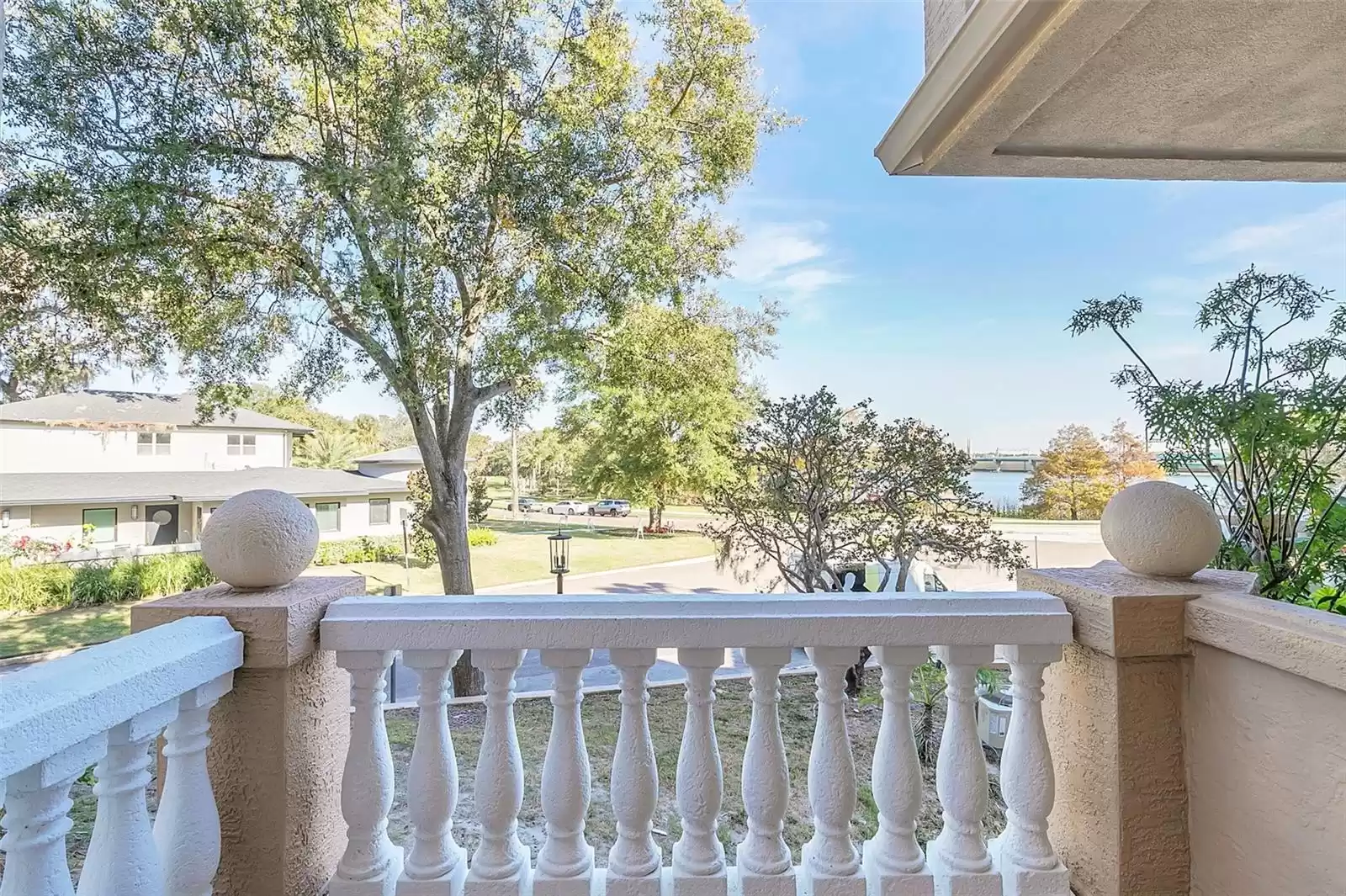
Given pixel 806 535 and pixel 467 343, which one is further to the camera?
pixel 467 343

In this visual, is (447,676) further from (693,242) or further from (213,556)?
(693,242)

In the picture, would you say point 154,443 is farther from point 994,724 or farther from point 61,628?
point 994,724

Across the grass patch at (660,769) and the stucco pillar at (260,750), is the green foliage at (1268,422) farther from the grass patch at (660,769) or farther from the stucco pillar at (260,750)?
the stucco pillar at (260,750)

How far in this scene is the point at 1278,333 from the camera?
7.82 ft

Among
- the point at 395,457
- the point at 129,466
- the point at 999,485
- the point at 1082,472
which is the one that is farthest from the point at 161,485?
the point at 1082,472

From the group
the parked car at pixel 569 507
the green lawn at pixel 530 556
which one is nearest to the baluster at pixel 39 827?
the green lawn at pixel 530 556

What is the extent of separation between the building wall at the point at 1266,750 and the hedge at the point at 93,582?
5.05 m

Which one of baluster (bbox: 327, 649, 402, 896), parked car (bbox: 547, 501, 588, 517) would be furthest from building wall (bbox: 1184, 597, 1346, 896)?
parked car (bbox: 547, 501, 588, 517)

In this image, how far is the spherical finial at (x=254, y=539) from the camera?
792mm

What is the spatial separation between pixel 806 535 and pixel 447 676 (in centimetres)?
333

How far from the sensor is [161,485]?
418 centimetres

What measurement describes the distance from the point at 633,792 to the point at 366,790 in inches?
15.0

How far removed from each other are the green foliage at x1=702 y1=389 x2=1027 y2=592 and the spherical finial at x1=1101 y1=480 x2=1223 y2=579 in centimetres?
293

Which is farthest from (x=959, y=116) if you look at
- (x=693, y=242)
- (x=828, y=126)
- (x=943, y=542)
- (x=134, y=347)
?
(x=134, y=347)
